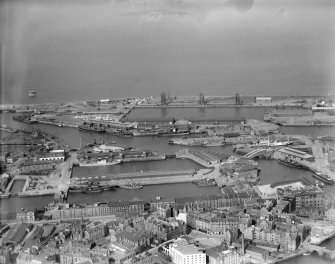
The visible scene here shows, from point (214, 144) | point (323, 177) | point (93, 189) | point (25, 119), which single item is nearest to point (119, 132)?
point (214, 144)

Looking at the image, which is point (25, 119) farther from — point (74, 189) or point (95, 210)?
point (95, 210)

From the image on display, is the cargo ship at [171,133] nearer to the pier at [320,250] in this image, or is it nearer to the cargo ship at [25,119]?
the cargo ship at [25,119]

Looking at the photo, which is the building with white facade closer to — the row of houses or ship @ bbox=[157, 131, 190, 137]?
the row of houses

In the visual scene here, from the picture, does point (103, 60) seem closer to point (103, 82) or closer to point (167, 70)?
point (103, 82)

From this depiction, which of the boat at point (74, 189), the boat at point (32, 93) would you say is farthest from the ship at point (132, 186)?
the boat at point (32, 93)

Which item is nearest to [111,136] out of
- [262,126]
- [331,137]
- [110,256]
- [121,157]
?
[121,157]
